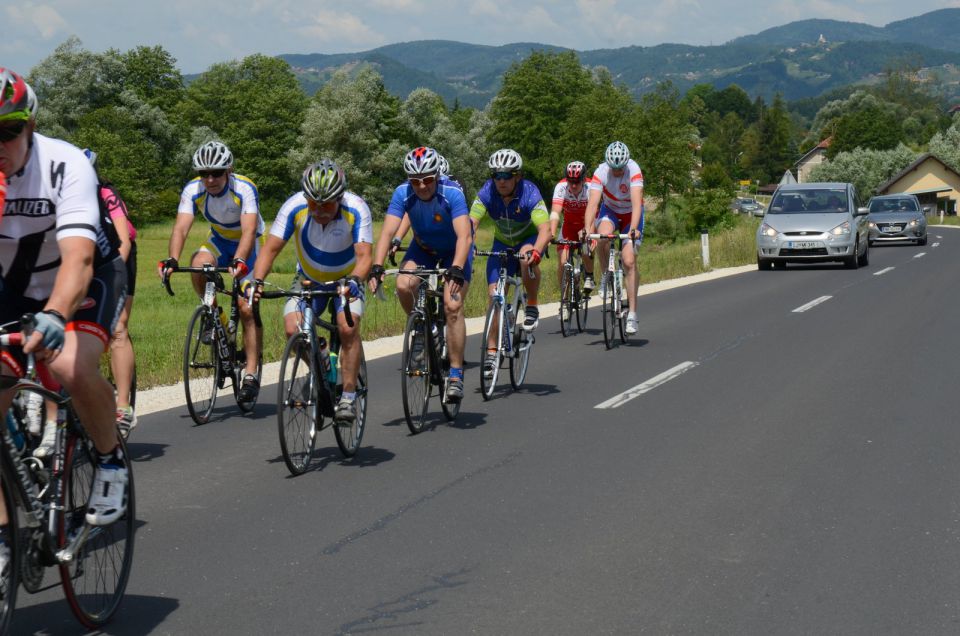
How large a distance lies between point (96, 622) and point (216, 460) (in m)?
3.23

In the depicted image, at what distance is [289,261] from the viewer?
4884 cm

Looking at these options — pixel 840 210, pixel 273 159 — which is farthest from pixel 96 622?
pixel 273 159

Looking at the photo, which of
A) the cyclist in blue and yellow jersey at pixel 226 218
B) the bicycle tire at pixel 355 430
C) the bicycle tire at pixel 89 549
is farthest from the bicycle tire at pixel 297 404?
the bicycle tire at pixel 89 549

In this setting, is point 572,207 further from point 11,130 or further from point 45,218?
point 11,130

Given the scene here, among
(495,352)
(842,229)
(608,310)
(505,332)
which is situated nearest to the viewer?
(495,352)

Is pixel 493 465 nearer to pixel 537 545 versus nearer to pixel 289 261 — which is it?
pixel 537 545

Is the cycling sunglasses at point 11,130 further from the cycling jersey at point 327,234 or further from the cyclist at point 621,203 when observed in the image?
the cyclist at point 621,203

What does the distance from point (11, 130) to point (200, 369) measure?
5233 mm

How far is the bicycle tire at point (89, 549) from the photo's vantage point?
421cm

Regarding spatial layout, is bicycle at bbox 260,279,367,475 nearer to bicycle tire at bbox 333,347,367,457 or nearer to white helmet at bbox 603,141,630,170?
bicycle tire at bbox 333,347,367,457

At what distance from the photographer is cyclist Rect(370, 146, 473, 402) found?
842cm

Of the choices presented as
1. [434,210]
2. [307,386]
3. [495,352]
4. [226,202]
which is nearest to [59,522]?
[307,386]

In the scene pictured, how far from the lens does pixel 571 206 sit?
595 inches

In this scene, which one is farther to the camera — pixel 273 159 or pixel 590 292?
pixel 273 159
